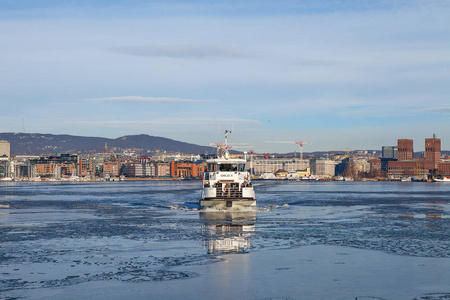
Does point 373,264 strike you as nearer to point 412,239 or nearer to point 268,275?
point 268,275

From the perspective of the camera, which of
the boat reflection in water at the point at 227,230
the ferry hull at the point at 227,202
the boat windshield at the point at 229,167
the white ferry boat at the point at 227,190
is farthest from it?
the boat windshield at the point at 229,167

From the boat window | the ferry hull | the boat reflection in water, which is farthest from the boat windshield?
the boat reflection in water

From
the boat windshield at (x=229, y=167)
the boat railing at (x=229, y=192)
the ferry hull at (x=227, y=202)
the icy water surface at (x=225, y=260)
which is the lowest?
the icy water surface at (x=225, y=260)

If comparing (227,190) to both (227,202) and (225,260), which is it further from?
(225,260)

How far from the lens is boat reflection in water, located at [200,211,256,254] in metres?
31.1

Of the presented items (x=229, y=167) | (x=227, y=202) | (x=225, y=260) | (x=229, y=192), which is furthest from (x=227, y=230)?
(x=229, y=167)

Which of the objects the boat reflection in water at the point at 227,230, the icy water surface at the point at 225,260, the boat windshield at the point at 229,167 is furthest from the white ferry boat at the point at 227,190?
the icy water surface at the point at 225,260

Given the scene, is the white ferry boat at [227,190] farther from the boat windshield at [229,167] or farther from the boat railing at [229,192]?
the boat windshield at [229,167]

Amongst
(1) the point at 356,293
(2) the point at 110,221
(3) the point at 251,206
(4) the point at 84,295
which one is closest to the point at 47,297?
(4) the point at 84,295

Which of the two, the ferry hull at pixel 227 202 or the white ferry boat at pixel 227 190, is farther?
the white ferry boat at pixel 227 190

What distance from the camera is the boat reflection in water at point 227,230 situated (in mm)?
31062

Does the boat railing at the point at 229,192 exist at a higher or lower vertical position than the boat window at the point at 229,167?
lower

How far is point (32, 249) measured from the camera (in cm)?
2984

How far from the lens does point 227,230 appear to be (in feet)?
129
